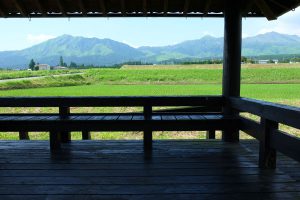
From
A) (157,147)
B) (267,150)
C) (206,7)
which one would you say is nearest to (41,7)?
(206,7)

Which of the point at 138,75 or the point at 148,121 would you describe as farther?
the point at 138,75

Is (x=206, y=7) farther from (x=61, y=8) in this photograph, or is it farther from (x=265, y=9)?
(x=61, y=8)

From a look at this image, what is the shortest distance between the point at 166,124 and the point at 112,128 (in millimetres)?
763

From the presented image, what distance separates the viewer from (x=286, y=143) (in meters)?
3.11

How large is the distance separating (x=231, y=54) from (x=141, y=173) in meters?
2.57

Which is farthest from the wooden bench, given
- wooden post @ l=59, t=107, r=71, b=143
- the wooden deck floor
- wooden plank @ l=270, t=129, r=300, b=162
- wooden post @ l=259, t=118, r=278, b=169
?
wooden plank @ l=270, t=129, r=300, b=162

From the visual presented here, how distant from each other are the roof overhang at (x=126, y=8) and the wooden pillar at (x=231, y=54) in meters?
0.14

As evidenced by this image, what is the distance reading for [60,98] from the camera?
480 cm

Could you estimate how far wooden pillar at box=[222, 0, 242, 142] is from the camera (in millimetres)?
4879

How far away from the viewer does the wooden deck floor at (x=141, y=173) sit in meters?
2.86

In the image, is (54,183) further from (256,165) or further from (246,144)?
(246,144)

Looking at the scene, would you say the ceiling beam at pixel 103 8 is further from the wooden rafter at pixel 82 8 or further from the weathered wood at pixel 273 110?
the weathered wood at pixel 273 110

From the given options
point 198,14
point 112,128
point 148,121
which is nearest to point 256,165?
point 148,121

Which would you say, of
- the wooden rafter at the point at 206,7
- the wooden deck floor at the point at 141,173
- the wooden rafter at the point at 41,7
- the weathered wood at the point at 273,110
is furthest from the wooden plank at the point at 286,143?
the wooden rafter at the point at 41,7
